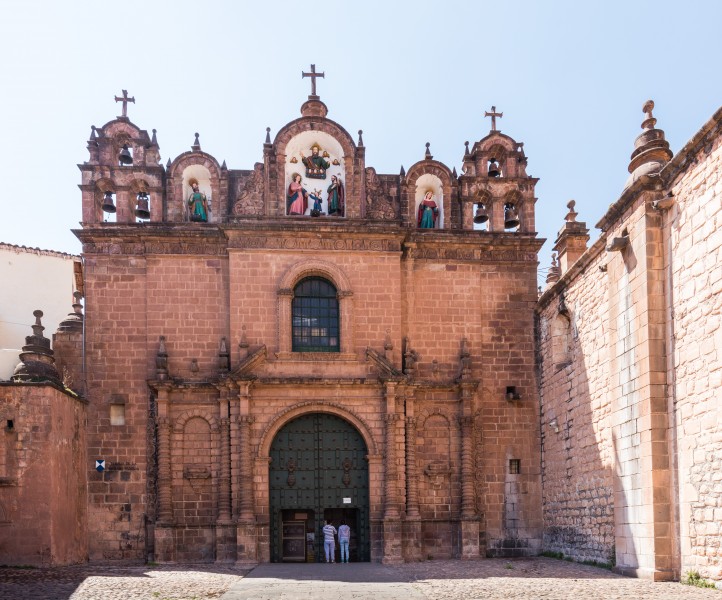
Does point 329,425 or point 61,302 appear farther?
point 61,302

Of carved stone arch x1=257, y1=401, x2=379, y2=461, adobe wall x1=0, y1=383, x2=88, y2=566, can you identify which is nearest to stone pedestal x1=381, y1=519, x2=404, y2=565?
carved stone arch x1=257, y1=401, x2=379, y2=461

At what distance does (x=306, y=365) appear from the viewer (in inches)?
838

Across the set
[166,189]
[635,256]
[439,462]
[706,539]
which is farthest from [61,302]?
[706,539]

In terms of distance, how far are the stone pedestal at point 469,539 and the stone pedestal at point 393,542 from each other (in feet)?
5.15

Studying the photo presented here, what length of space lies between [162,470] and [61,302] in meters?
14.1

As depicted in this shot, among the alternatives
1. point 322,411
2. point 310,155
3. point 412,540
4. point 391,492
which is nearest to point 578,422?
point 391,492

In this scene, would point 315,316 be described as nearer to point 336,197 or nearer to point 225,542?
point 336,197

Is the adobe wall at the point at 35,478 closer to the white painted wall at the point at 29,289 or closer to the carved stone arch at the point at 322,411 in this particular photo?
the carved stone arch at the point at 322,411

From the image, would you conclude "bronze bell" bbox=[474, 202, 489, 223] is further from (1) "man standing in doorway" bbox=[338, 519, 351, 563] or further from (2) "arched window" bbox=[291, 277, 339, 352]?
(1) "man standing in doorway" bbox=[338, 519, 351, 563]

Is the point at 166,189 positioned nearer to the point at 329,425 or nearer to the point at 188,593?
the point at 329,425

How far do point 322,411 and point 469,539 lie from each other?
4.64 meters

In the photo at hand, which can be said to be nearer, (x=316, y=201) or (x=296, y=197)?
(x=296, y=197)

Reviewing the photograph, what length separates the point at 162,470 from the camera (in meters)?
20.7

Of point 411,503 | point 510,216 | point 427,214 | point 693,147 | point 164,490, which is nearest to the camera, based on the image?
point 693,147
